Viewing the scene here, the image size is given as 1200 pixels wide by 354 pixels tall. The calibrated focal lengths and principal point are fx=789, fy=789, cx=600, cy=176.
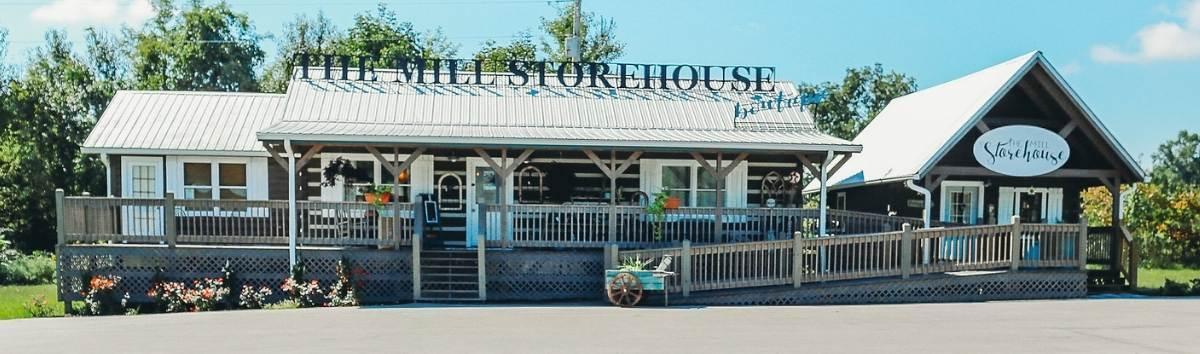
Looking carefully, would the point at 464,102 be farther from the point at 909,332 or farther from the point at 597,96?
the point at 909,332

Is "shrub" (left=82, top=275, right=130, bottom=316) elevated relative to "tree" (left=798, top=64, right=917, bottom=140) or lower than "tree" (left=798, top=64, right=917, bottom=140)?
lower

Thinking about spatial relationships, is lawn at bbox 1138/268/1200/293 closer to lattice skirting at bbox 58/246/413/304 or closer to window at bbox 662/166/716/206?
window at bbox 662/166/716/206

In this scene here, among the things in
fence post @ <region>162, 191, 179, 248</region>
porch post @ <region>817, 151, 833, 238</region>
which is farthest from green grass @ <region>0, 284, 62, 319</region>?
porch post @ <region>817, 151, 833, 238</region>

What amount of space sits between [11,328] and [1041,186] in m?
21.1

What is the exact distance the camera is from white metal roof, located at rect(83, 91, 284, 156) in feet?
54.7

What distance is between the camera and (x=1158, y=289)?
16109 mm

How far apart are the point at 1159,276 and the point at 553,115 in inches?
644

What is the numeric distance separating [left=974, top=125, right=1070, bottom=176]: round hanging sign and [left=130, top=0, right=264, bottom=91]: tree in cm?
3054

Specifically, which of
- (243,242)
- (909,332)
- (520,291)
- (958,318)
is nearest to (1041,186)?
(958,318)

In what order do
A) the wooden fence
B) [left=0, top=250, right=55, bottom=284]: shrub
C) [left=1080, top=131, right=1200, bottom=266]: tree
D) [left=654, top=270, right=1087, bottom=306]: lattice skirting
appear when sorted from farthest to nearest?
[left=1080, top=131, right=1200, bottom=266]: tree < [left=0, top=250, right=55, bottom=284]: shrub < [left=654, top=270, right=1087, bottom=306]: lattice skirting < the wooden fence

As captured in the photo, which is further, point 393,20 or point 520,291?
point 393,20

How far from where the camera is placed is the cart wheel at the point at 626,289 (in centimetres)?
1334

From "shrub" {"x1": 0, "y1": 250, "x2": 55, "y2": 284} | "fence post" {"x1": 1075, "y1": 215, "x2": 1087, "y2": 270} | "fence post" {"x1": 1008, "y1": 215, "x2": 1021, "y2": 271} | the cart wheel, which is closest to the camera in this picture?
the cart wheel

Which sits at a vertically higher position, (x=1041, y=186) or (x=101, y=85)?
(x=101, y=85)
